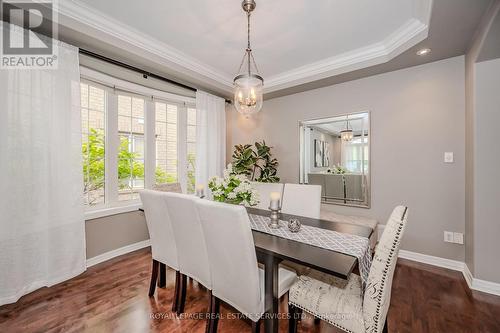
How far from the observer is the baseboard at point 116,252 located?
8.48 feet

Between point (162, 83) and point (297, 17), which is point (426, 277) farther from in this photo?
point (162, 83)

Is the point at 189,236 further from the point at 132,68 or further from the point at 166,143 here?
the point at 132,68

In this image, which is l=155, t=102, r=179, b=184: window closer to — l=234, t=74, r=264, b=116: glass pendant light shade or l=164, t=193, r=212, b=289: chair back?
l=234, t=74, r=264, b=116: glass pendant light shade

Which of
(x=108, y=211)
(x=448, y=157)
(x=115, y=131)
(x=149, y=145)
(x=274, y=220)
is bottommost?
(x=108, y=211)

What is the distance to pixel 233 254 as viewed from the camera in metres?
1.25

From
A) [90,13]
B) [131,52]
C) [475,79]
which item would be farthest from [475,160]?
[90,13]

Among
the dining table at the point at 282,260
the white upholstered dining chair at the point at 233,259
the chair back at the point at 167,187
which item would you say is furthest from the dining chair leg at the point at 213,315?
the chair back at the point at 167,187

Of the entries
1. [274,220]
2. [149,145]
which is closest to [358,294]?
[274,220]

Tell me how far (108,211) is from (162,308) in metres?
1.55

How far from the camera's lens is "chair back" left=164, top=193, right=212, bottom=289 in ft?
4.76

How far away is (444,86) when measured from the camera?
2.53m

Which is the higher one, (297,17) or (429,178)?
(297,17)

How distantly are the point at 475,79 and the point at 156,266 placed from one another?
362cm

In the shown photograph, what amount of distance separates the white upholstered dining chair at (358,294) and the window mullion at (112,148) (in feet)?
8.71
